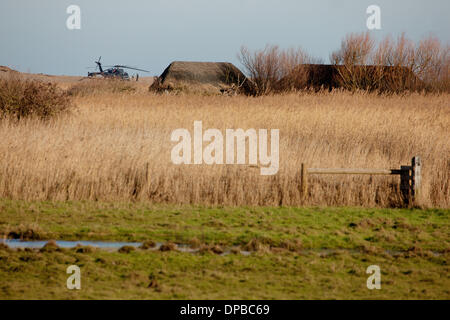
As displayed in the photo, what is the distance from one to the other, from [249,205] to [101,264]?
4.58 m

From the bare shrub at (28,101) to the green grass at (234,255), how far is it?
7.89 meters

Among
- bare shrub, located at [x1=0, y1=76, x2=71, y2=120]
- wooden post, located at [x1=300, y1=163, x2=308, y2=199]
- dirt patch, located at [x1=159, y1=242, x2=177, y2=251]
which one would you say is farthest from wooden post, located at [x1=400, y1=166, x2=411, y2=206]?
bare shrub, located at [x1=0, y1=76, x2=71, y2=120]

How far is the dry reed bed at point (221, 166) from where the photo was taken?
37.6 feet

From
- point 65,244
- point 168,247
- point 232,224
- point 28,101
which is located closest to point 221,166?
point 232,224

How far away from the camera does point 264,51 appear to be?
3331 centimetres

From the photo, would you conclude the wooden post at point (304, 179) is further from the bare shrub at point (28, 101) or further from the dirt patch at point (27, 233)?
the bare shrub at point (28, 101)

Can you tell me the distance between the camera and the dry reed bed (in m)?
11.5

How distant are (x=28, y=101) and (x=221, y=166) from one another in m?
8.72

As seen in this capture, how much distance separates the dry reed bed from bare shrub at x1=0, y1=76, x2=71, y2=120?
63 cm

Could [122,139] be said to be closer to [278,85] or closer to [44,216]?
[44,216]

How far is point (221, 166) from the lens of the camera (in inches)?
490

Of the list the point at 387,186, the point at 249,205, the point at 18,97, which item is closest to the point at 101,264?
the point at 249,205

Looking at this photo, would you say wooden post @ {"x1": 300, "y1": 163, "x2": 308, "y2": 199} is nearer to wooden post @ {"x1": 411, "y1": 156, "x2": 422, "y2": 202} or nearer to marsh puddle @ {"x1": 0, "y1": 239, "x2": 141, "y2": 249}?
wooden post @ {"x1": 411, "y1": 156, "x2": 422, "y2": 202}

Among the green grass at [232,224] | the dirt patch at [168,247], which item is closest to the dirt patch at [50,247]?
the green grass at [232,224]
